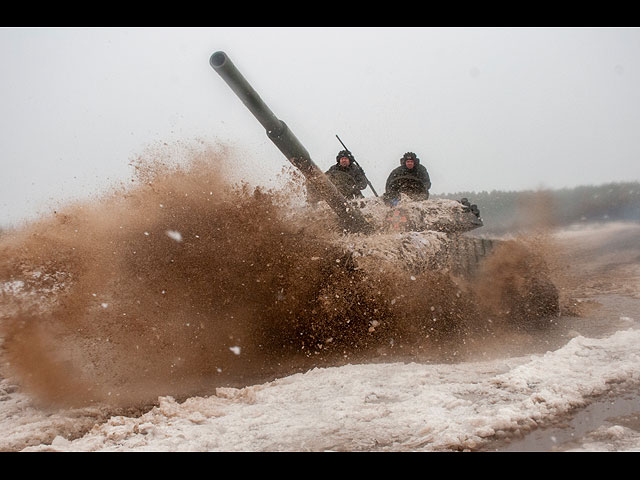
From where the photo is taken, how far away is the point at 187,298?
573 cm

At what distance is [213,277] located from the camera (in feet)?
19.2

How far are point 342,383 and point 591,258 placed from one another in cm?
1139

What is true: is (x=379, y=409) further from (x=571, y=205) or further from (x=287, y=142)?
(x=571, y=205)

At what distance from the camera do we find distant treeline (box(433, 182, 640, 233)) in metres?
15.6

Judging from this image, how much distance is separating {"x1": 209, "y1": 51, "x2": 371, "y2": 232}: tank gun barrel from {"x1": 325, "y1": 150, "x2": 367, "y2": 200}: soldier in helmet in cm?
176

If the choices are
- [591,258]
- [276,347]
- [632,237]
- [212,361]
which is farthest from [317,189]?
[632,237]

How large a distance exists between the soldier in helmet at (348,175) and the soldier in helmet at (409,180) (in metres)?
0.54

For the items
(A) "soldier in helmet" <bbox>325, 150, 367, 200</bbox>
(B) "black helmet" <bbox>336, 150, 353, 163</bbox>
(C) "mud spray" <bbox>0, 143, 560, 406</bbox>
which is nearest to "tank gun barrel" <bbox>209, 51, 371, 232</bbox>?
(C) "mud spray" <bbox>0, 143, 560, 406</bbox>

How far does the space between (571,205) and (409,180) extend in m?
14.4

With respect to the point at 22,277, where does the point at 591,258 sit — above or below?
above

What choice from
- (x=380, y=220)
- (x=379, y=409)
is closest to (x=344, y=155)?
(x=380, y=220)

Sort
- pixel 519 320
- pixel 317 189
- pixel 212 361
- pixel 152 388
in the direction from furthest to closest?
1. pixel 519 320
2. pixel 317 189
3. pixel 212 361
4. pixel 152 388

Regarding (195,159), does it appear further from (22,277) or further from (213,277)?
(22,277)

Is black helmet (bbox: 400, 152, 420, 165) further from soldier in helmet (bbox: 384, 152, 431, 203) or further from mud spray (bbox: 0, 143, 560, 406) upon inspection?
mud spray (bbox: 0, 143, 560, 406)
